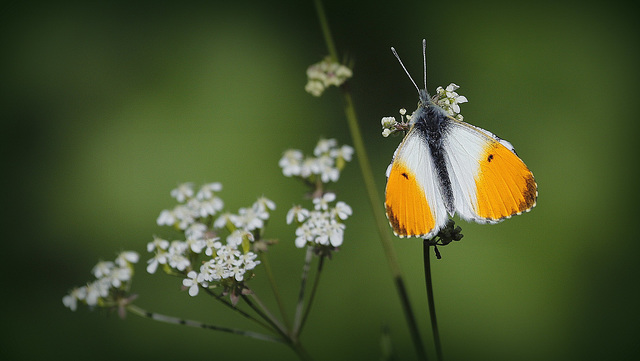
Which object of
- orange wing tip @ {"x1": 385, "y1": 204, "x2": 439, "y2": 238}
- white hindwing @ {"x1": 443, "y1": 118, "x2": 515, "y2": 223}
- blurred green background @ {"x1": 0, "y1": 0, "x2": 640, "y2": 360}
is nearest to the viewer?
orange wing tip @ {"x1": 385, "y1": 204, "x2": 439, "y2": 238}

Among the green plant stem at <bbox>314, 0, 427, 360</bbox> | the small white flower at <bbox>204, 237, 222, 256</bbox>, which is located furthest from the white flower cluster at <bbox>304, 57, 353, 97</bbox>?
the small white flower at <bbox>204, 237, 222, 256</bbox>

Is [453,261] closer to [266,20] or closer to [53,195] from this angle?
[266,20]

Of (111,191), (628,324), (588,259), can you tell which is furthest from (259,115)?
(628,324)

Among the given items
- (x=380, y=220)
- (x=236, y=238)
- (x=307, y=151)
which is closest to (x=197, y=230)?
(x=236, y=238)

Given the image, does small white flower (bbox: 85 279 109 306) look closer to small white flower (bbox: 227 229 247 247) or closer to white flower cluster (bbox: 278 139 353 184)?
small white flower (bbox: 227 229 247 247)

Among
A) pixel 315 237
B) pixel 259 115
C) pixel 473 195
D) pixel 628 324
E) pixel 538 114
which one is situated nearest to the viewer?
pixel 473 195

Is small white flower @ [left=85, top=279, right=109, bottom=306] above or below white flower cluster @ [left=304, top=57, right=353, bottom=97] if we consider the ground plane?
below

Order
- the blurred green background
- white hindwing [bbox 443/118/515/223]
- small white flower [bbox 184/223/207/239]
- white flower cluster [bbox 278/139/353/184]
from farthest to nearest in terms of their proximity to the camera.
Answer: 1. the blurred green background
2. white flower cluster [bbox 278/139/353/184]
3. small white flower [bbox 184/223/207/239]
4. white hindwing [bbox 443/118/515/223]
